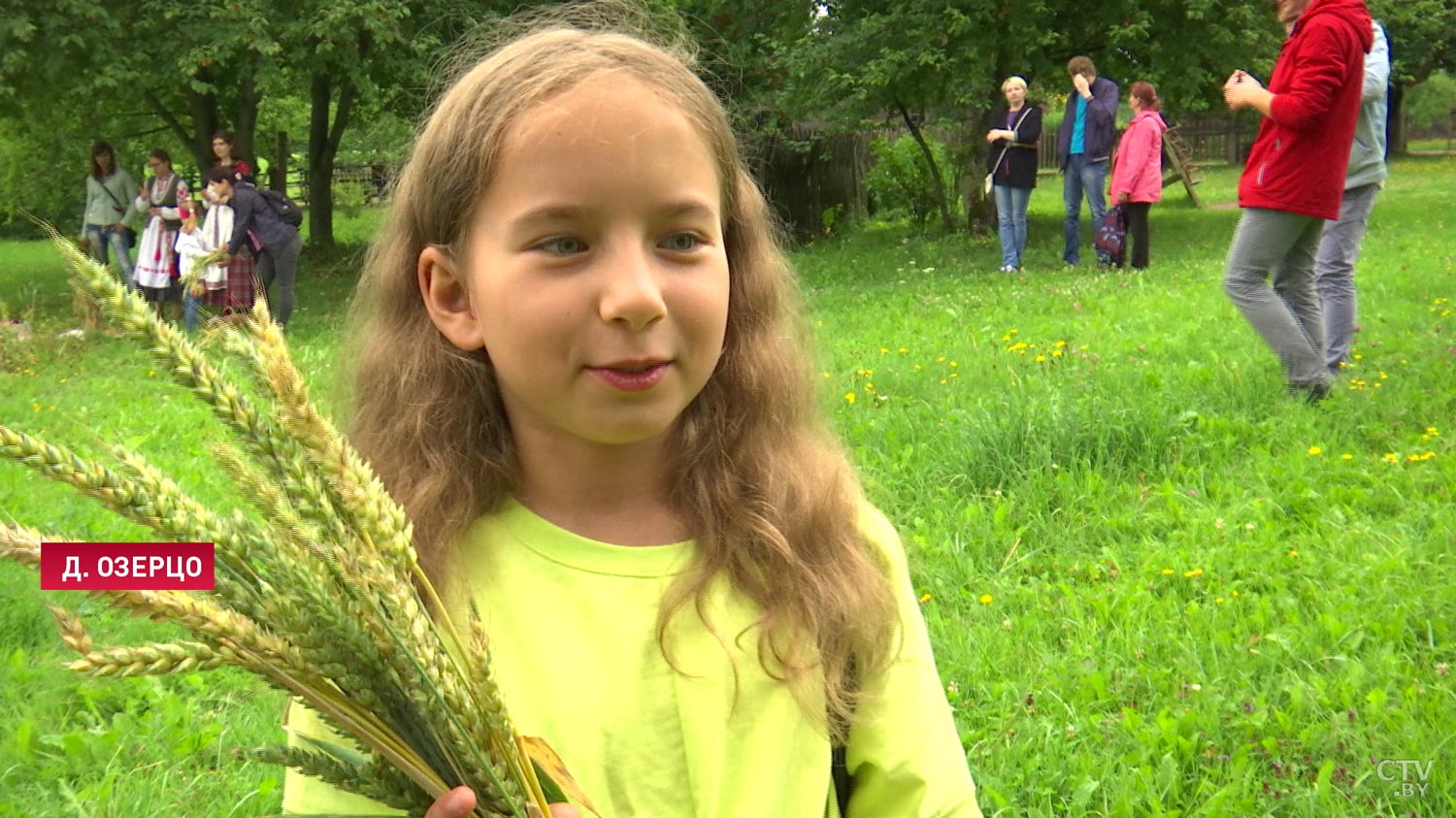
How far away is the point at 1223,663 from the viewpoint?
3146 millimetres

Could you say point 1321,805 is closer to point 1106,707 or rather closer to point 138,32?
point 1106,707

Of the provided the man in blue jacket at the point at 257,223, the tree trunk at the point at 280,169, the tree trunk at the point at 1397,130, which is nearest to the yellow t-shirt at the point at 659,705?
the man in blue jacket at the point at 257,223

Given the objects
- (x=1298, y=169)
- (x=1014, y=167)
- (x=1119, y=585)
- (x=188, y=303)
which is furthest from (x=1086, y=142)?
(x=188, y=303)

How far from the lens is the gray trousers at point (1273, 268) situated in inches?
203

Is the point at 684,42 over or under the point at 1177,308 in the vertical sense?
over

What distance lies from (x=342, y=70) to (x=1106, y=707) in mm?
13399

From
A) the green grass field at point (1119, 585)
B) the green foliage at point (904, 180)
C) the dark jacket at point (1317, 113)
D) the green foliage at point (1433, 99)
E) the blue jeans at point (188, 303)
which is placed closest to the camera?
the blue jeans at point (188, 303)

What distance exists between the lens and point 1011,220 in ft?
40.7

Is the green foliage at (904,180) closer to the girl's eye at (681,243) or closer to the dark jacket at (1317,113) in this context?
the dark jacket at (1317,113)

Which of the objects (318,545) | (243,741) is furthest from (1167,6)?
(318,545)

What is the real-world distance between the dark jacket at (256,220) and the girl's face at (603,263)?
9666 mm

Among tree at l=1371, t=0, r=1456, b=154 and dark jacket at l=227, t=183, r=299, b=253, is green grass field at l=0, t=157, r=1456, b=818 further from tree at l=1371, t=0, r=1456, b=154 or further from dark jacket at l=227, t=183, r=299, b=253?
tree at l=1371, t=0, r=1456, b=154

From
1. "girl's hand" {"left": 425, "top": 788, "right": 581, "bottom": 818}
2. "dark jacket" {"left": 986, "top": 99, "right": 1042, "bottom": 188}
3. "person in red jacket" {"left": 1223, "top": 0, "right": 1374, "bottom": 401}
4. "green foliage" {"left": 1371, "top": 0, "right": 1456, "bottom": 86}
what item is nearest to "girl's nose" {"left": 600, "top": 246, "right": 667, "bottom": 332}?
"girl's hand" {"left": 425, "top": 788, "right": 581, "bottom": 818}

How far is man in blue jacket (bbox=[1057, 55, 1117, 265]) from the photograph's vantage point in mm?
11961
